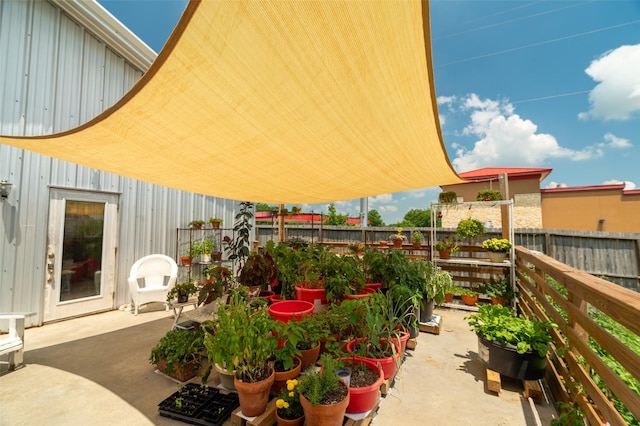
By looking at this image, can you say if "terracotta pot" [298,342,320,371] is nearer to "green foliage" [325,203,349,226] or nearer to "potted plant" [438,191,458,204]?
"potted plant" [438,191,458,204]

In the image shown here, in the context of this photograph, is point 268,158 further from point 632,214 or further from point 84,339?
point 632,214

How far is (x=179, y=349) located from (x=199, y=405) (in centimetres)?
62

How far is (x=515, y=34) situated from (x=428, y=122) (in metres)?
10.6

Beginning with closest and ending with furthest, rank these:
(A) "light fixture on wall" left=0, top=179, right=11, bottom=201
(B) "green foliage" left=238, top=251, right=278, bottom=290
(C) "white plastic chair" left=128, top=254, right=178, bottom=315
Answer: (B) "green foliage" left=238, top=251, right=278, bottom=290, (A) "light fixture on wall" left=0, top=179, right=11, bottom=201, (C) "white plastic chair" left=128, top=254, right=178, bottom=315

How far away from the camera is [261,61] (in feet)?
4.20

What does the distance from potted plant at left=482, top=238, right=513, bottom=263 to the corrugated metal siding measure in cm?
580

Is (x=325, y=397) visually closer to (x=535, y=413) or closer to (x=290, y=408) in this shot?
(x=290, y=408)

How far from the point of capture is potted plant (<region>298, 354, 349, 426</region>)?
4.66 ft

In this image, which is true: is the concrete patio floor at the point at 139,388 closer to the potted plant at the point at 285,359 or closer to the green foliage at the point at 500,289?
the potted plant at the point at 285,359

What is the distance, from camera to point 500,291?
165 inches

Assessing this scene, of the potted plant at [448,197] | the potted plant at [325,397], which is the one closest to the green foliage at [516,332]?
the potted plant at [325,397]

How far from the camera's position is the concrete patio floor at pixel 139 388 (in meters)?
1.84

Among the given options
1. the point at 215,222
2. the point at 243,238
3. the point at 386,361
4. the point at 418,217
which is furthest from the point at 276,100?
the point at 418,217

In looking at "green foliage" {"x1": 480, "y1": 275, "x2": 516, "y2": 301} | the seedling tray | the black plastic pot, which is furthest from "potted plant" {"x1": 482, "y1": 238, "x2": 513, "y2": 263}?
the seedling tray
